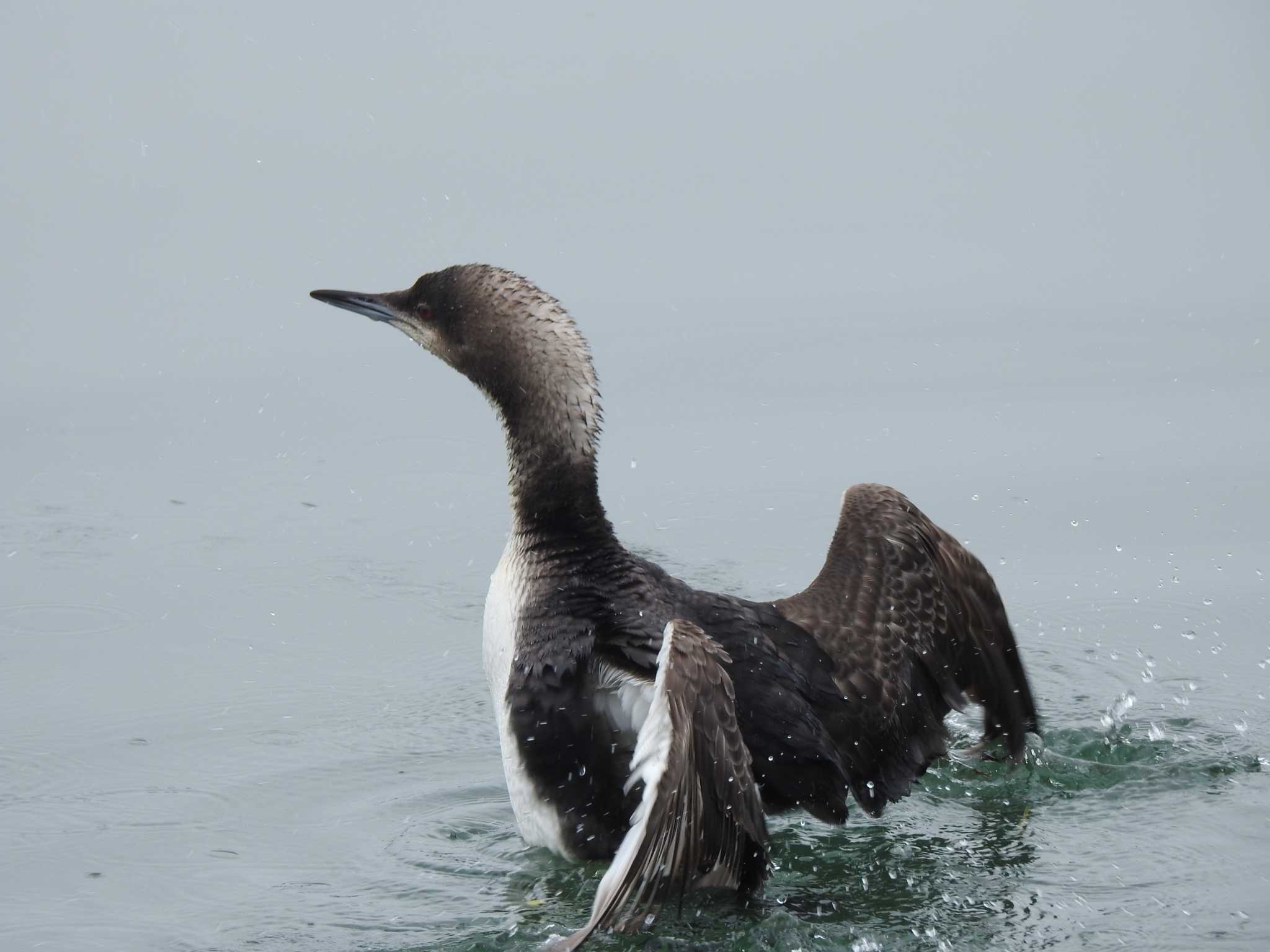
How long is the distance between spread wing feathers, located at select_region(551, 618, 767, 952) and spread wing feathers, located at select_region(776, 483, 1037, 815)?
0.95m

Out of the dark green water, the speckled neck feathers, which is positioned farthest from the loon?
the dark green water

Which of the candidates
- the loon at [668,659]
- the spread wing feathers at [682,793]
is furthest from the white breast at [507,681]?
the spread wing feathers at [682,793]

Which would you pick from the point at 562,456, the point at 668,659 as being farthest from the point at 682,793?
the point at 562,456

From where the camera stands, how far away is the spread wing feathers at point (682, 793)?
468 centimetres

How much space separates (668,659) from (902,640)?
1.37 m

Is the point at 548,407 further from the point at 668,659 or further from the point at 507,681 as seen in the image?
the point at 668,659

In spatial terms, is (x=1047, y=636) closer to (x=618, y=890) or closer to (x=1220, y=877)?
(x=1220, y=877)

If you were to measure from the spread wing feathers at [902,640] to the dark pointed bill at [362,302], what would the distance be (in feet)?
4.99

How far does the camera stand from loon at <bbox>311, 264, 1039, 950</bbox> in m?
4.84

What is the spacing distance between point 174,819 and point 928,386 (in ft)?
14.4

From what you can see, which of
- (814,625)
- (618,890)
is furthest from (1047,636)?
(618,890)

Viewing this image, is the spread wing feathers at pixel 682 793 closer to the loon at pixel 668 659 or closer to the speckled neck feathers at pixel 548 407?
the loon at pixel 668 659

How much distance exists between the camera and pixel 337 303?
621 centimetres

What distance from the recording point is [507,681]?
5566 mm
